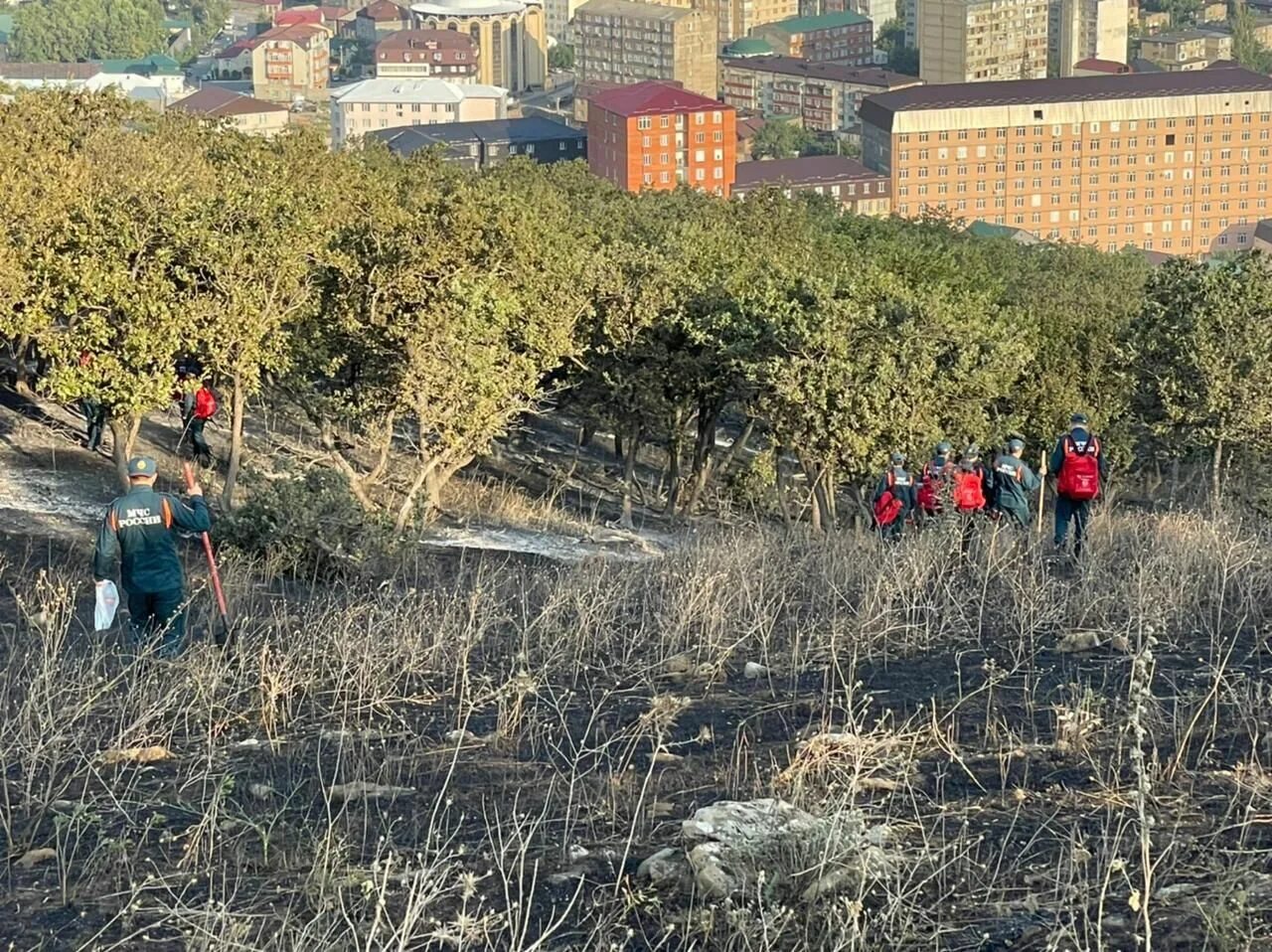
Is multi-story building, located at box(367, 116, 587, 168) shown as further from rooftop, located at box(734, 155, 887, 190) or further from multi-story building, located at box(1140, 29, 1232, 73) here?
multi-story building, located at box(1140, 29, 1232, 73)

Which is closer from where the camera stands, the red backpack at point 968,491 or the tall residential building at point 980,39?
the red backpack at point 968,491

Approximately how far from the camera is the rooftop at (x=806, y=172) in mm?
106125

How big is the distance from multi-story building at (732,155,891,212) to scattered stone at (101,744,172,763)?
98759 mm

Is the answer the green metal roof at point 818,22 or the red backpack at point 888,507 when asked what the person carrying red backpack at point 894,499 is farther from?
the green metal roof at point 818,22

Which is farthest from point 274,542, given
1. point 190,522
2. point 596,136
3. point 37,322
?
point 596,136

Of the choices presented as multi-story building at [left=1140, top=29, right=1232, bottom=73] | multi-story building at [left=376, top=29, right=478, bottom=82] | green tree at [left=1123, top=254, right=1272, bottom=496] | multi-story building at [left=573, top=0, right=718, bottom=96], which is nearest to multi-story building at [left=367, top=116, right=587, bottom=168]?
multi-story building at [left=573, top=0, right=718, bottom=96]

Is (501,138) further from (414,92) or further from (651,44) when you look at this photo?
(651,44)

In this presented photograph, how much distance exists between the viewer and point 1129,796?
19.6ft

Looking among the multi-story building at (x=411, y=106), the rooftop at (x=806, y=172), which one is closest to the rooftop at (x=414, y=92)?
the multi-story building at (x=411, y=106)

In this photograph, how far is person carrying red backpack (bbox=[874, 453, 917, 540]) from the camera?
1333 cm

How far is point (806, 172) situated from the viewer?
107m

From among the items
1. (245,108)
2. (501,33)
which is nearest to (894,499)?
(245,108)

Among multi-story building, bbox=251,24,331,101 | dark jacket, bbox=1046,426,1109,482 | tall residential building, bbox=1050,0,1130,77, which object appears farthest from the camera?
multi-story building, bbox=251,24,331,101

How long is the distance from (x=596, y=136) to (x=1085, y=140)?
1123 inches
